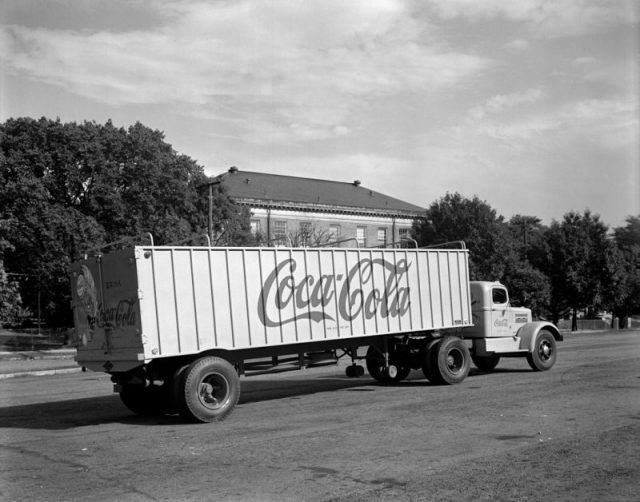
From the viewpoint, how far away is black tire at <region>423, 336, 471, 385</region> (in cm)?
1579

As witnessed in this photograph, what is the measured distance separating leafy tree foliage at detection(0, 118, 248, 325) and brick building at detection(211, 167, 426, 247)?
1990cm

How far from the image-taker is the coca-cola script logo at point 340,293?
521 inches

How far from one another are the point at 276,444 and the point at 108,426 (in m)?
3.72

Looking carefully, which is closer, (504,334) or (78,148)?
(504,334)

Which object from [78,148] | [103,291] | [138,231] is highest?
[78,148]

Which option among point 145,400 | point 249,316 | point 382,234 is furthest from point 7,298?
point 382,234

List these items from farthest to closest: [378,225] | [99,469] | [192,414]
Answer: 1. [378,225]
2. [192,414]
3. [99,469]

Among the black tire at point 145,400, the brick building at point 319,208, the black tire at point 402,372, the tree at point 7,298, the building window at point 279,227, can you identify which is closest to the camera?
the black tire at point 145,400

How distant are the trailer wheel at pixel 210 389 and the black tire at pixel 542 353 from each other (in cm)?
900

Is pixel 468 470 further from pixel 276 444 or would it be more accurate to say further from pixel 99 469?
pixel 99 469

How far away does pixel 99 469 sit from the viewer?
832 centimetres

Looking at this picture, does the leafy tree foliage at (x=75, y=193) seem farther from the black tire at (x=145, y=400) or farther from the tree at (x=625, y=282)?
the tree at (x=625, y=282)

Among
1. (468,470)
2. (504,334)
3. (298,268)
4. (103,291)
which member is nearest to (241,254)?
(298,268)

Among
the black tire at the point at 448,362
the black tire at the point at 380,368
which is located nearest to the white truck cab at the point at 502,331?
the black tire at the point at 448,362
